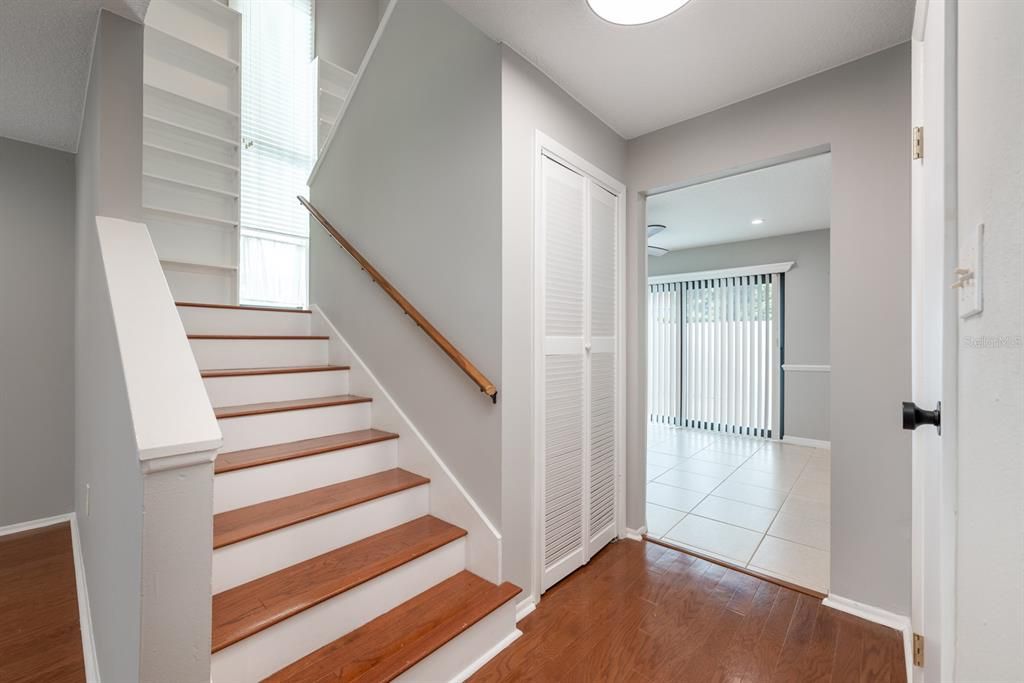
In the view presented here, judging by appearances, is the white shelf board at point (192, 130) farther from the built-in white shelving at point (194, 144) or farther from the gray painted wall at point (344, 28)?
the gray painted wall at point (344, 28)

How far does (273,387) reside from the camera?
2.33 meters

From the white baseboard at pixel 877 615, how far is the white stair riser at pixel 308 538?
6.57 feet

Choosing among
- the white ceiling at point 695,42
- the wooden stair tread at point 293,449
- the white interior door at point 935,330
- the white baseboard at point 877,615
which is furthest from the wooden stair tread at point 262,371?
the white baseboard at point 877,615

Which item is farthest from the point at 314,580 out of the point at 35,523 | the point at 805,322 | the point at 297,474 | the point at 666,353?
the point at 666,353

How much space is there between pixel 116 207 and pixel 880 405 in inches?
130

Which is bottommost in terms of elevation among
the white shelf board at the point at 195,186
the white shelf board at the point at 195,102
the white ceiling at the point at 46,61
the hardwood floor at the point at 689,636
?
the hardwood floor at the point at 689,636

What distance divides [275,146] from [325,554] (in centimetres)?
367

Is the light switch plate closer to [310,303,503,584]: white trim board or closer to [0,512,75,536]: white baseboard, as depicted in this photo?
[310,303,503,584]: white trim board

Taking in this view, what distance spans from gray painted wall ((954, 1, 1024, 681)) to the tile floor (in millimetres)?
2057

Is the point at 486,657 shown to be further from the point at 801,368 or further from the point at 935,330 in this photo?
the point at 801,368

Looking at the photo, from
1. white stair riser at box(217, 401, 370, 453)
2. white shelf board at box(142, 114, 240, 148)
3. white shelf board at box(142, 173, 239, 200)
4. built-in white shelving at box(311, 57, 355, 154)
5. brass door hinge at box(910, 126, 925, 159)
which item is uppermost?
built-in white shelving at box(311, 57, 355, 154)

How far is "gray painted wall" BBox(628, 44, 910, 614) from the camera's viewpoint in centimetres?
186

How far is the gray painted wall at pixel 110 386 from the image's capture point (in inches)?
42.8

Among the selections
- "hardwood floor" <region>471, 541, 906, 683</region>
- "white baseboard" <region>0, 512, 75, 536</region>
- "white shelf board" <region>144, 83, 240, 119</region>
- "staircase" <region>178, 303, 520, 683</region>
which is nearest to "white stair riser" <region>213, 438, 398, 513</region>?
"staircase" <region>178, 303, 520, 683</region>
